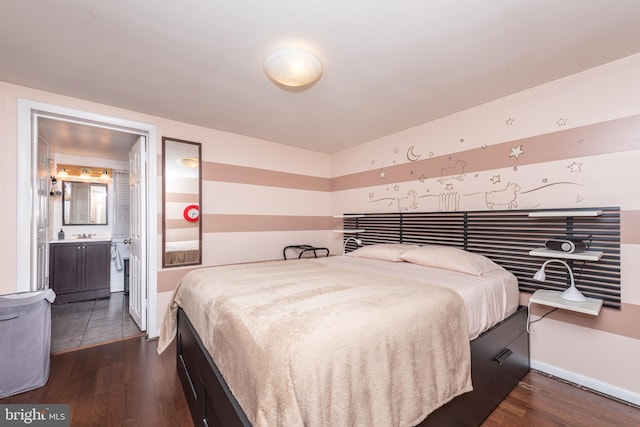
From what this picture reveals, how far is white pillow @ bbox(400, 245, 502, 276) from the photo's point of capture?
7.21 feet

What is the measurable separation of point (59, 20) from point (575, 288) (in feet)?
12.9

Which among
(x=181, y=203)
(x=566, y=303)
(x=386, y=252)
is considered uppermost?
(x=181, y=203)

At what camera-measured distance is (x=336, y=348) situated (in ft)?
3.34

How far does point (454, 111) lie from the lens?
2.87 metres

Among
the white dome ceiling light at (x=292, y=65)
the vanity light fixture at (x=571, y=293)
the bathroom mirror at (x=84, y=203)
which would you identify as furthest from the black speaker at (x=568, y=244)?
the bathroom mirror at (x=84, y=203)

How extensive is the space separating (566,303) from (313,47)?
8.42 feet

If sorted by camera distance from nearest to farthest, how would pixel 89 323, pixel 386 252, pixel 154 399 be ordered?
pixel 154 399, pixel 386 252, pixel 89 323

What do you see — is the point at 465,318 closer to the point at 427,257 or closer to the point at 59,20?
the point at 427,257

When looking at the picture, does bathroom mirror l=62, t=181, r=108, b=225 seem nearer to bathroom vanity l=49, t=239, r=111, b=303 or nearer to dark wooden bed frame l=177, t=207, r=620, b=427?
bathroom vanity l=49, t=239, r=111, b=303

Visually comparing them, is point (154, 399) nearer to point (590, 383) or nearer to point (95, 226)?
point (590, 383)

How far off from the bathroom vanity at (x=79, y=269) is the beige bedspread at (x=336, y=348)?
369cm

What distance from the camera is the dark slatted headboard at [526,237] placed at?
6.45 ft

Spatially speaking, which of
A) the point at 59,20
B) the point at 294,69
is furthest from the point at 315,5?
the point at 59,20

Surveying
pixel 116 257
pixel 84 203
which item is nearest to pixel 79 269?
pixel 116 257
